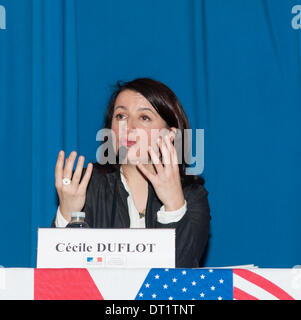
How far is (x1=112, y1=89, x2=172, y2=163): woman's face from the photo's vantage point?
1572mm

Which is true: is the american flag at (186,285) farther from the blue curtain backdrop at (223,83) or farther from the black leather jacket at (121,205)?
the blue curtain backdrop at (223,83)

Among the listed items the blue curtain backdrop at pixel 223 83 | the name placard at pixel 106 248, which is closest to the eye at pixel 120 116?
the blue curtain backdrop at pixel 223 83

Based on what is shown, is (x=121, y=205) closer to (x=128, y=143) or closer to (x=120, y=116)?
(x=128, y=143)

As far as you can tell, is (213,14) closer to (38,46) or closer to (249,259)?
(38,46)

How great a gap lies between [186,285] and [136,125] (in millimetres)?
841

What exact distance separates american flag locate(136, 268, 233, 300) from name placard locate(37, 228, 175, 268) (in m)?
0.09

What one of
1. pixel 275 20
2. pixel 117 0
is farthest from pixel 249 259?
pixel 117 0

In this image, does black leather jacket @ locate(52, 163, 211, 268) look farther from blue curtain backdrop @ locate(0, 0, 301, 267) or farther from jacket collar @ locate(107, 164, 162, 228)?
blue curtain backdrop @ locate(0, 0, 301, 267)

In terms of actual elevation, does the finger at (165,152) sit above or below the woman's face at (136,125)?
below

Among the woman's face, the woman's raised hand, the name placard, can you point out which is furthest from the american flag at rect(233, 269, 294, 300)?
the woman's face

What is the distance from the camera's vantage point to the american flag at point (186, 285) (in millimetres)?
821

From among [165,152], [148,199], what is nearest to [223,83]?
[148,199]

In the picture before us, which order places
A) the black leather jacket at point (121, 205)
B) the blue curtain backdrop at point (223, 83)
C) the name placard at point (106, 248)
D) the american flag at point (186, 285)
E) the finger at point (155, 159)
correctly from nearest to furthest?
1. the american flag at point (186, 285)
2. the name placard at point (106, 248)
3. the finger at point (155, 159)
4. the black leather jacket at point (121, 205)
5. the blue curtain backdrop at point (223, 83)

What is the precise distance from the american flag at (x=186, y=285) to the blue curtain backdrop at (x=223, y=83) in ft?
4.47
